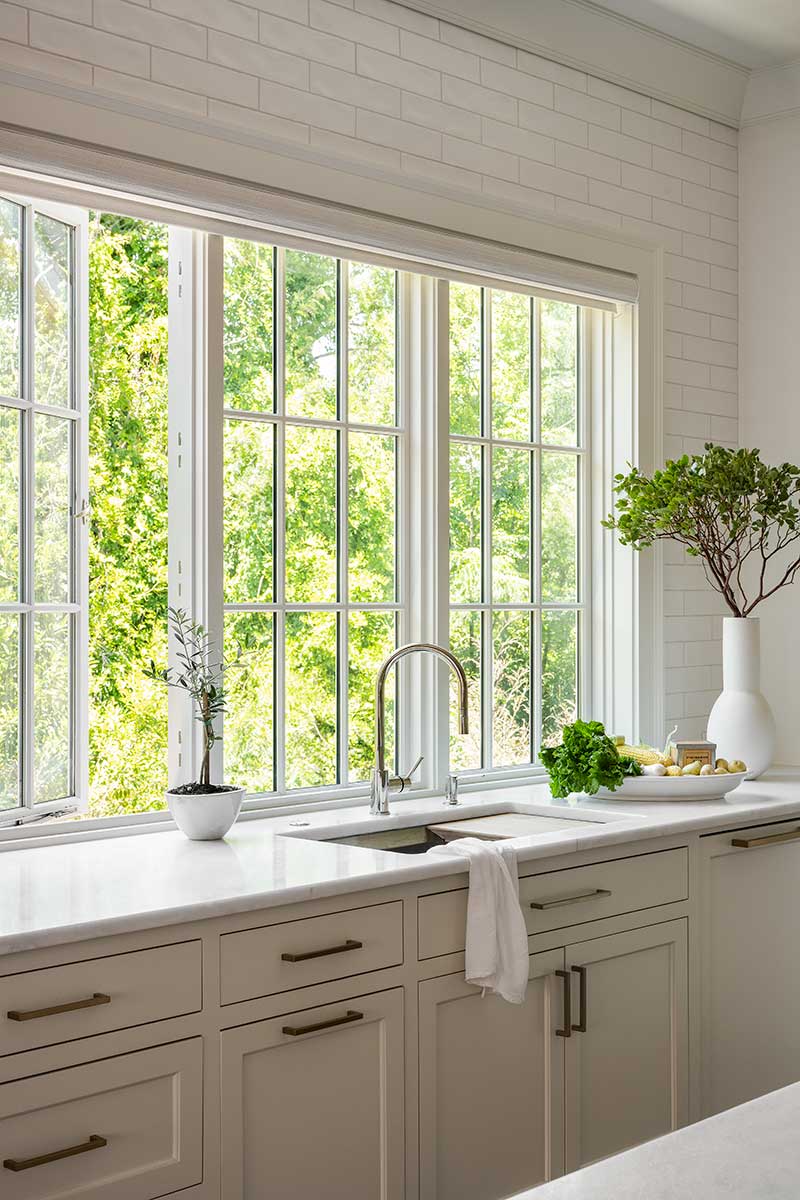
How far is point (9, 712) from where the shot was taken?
2689mm

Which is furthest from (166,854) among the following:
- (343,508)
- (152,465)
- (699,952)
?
(152,465)

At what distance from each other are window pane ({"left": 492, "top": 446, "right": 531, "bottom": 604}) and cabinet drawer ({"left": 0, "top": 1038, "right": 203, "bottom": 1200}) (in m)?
1.91

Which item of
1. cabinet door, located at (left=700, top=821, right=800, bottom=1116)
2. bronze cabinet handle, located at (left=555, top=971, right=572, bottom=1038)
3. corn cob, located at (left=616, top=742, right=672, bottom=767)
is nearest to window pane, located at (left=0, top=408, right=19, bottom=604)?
bronze cabinet handle, located at (left=555, top=971, right=572, bottom=1038)

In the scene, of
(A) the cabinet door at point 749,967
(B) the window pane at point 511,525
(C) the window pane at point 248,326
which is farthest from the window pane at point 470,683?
(C) the window pane at point 248,326

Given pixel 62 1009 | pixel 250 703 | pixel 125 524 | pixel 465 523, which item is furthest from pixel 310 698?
pixel 125 524

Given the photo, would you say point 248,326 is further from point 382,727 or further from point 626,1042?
point 626,1042

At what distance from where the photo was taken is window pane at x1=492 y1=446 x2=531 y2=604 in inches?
145

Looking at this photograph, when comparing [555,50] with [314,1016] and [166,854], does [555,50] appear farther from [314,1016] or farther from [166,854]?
[314,1016]

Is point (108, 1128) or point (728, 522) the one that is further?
point (728, 522)

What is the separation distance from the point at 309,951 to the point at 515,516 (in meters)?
1.80

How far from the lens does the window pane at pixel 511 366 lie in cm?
369

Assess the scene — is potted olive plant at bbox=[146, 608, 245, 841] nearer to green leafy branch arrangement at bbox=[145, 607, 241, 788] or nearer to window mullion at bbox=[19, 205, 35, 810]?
green leafy branch arrangement at bbox=[145, 607, 241, 788]

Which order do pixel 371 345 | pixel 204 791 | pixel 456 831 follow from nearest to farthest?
pixel 204 791 < pixel 456 831 < pixel 371 345

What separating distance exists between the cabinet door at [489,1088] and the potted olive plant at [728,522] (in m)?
1.24
